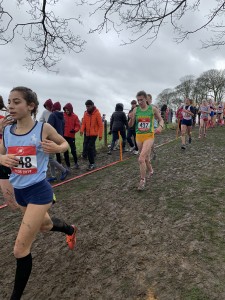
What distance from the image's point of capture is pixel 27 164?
3.13 m

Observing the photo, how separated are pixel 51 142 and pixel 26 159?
32 centimetres

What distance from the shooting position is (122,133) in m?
11.8

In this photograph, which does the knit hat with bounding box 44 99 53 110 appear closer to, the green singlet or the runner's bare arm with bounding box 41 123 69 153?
the green singlet

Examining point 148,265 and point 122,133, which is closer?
point 148,265

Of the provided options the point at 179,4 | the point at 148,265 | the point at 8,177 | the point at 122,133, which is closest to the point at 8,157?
the point at 8,177

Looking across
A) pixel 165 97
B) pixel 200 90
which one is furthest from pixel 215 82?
pixel 165 97

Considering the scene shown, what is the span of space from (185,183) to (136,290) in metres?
4.07

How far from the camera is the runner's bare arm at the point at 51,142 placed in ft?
10.2

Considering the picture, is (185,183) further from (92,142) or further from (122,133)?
(122,133)

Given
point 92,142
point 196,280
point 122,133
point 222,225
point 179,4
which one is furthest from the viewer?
point 122,133

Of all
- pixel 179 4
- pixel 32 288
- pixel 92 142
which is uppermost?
pixel 179 4

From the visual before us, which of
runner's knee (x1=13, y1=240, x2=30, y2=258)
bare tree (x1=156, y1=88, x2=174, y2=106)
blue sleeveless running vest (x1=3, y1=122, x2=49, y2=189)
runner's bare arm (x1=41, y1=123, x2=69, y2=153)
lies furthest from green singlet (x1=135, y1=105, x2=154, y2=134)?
bare tree (x1=156, y1=88, x2=174, y2=106)

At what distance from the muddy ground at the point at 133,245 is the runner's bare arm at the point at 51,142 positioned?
1.56 meters

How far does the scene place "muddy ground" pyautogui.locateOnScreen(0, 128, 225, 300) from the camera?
3.20m
